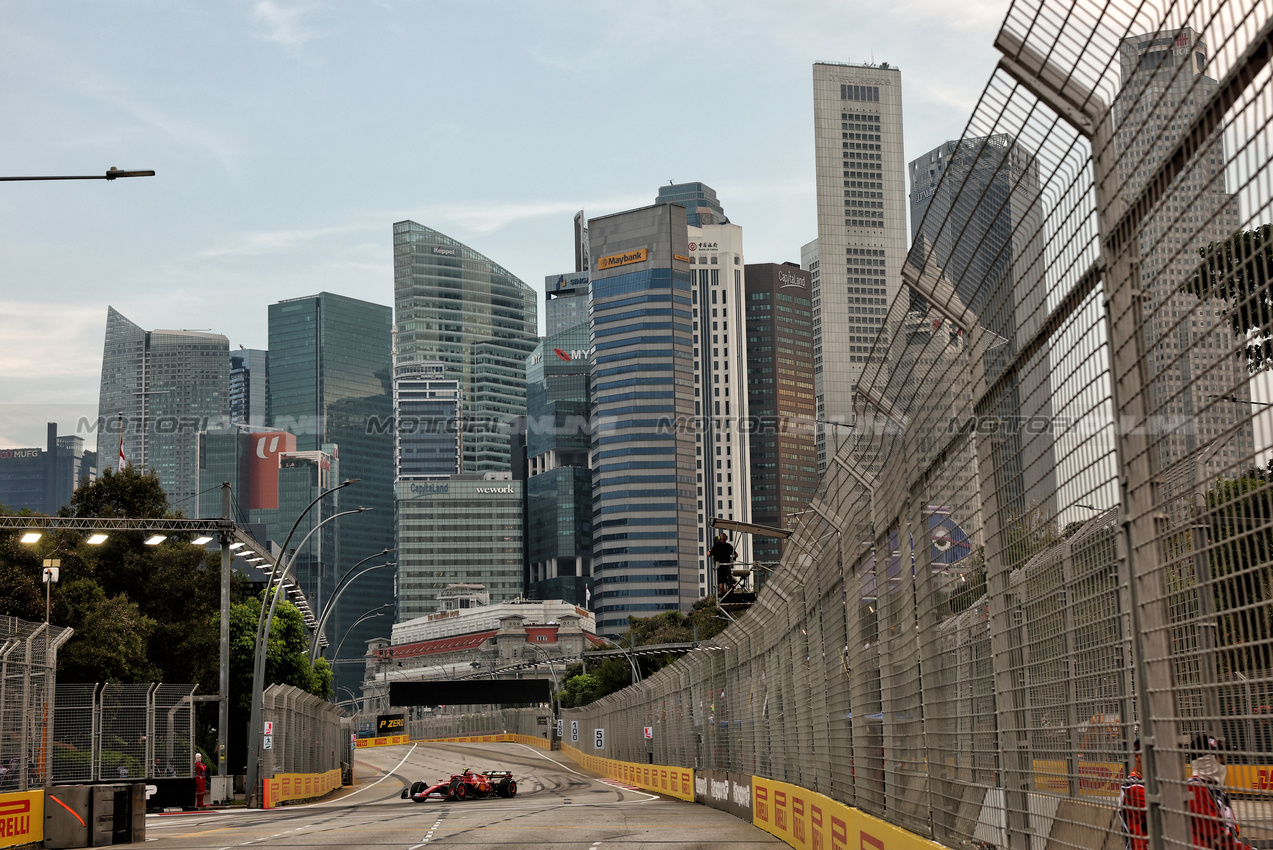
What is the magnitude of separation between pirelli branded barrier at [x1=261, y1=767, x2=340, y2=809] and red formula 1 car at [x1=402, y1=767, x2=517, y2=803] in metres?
3.27

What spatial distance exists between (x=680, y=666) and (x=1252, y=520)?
2947cm

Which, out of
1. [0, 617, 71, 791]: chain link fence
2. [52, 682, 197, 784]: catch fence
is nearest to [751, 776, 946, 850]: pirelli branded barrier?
[0, 617, 71, 791]: chain link fence

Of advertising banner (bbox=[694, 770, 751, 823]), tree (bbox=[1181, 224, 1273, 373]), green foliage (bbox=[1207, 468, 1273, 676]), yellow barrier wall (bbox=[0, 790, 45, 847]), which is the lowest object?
advertising banner (bbox=[694, 770, 751, 823])

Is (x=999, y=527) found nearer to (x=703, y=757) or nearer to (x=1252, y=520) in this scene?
(x=1252, y=520)

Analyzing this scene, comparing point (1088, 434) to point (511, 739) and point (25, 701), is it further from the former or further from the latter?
point (511, 739)

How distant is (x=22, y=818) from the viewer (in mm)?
20031

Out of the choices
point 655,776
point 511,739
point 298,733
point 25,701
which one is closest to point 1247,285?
point 25,701

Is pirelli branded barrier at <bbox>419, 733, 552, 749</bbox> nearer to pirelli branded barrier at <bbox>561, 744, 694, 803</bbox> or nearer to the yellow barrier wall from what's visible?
pirelli branded barrier at <bbox>561, 744, 694, 803</bbox>

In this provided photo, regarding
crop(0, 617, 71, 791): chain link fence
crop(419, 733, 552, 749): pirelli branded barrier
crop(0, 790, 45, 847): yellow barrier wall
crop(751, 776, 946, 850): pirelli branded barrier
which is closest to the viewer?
crop(751, 776, 946, 850): pirelli branded barrier

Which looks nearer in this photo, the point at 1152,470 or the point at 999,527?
the point at 1152,470

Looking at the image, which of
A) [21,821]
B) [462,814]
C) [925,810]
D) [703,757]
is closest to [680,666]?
[703,757]

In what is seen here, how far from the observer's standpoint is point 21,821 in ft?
65.5

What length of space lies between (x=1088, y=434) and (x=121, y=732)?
30046 millimetres

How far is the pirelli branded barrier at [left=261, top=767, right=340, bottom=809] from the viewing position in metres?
36.3
